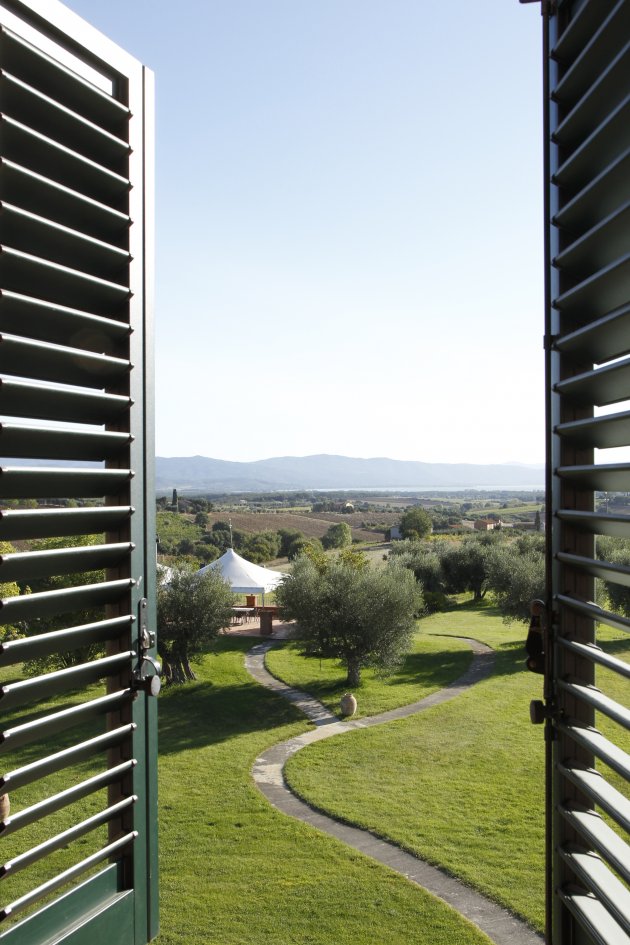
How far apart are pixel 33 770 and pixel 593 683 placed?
1204 millimetres

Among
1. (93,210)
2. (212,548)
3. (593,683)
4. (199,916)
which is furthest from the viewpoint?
(212,548)

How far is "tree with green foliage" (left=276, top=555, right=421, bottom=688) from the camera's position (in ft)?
68.5

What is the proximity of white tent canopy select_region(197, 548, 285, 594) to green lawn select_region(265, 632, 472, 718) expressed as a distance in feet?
8.00

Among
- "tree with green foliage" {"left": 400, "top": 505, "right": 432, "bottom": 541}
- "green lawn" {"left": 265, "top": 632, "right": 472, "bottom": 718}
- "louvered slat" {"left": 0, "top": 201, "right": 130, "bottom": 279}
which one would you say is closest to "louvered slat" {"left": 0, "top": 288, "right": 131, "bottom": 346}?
"louvered slat" {"left": 0, "top": 201, "right": 130, "bottom": 279}

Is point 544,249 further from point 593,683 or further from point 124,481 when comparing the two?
point 124,481

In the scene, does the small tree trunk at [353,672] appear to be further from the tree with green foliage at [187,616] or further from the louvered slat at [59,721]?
the louvered slat at [59,721]

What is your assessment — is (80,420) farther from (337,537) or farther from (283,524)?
(283,524)

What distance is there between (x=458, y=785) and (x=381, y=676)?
800 centimetres

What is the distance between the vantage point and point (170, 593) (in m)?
21.6

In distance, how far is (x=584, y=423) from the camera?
4.94ft

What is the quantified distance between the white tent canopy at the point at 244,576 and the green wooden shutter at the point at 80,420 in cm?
2553

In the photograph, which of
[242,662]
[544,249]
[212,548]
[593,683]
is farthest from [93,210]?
[212,548]

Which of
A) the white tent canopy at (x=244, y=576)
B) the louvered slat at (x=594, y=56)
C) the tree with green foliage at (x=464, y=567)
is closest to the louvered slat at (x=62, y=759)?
the louvered slat at (x=594, y=56)

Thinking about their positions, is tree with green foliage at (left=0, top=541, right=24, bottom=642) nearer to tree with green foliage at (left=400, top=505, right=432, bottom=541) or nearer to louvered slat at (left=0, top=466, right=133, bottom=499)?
louvered slat at (left=0, top=466, right=133, bottom=499)
